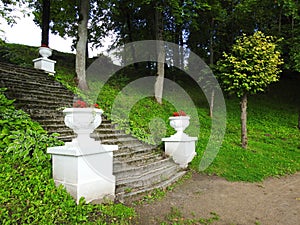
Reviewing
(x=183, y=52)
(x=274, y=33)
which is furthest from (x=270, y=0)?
(x=183, y=52)

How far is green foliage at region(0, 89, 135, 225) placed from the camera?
283 cm

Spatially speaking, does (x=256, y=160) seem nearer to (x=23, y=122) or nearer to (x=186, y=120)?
(x=186, y=120)

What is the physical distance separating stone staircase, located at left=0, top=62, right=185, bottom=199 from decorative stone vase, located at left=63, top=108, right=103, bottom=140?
1.19 metres

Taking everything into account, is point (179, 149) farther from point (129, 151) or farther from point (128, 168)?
point (128, 168)

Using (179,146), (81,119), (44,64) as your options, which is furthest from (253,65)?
(44,64)

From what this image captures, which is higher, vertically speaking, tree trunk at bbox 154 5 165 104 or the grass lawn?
tree trunk at bbox 154 5 165 104

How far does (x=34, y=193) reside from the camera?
3.08 metres

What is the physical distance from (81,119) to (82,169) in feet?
2.23

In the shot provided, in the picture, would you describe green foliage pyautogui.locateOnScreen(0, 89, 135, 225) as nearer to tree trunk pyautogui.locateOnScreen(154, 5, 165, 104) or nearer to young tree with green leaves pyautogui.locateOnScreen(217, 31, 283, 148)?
young tree with green leaves pyautogui.locateOnScreen(217, 31, 283, 148)

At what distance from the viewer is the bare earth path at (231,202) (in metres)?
A: 3.65

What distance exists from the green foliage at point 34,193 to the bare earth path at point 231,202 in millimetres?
578

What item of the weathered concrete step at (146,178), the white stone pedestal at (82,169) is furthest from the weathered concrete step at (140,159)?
the white stone pedestal at (82,169)

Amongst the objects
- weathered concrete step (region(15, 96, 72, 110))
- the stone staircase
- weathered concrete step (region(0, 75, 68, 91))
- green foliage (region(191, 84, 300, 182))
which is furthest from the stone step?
weathered concrete step (region(0, 75, 68, 91))

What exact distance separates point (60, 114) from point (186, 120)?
10.4ft
